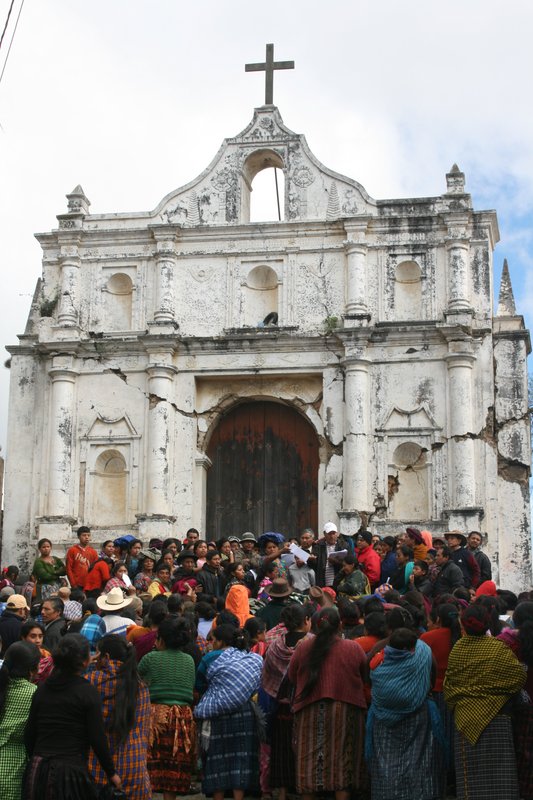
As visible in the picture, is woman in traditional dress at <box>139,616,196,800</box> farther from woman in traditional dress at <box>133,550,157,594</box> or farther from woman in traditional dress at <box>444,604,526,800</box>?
woman in traditional dress at <box>133,550,157,594</box>

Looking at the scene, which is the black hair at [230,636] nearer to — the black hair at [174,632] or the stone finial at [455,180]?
the black hair at [174,632]

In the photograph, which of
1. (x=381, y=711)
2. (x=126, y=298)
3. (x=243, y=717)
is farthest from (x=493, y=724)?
(x=126, y=298)

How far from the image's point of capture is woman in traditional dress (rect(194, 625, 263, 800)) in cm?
818

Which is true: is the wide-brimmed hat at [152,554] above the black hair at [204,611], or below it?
above

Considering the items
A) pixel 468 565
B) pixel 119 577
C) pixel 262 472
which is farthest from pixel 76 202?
pixel 468 565

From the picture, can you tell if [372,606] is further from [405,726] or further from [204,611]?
[204,611]

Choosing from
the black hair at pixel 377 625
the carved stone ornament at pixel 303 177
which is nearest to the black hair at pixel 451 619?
the black hair at pixel 377 625

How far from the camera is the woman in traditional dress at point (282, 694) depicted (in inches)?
324

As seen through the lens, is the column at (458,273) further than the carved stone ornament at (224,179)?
No

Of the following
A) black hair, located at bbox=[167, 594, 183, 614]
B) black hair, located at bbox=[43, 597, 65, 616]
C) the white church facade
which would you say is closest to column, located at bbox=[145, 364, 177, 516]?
the white church facade

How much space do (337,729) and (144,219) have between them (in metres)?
13.4

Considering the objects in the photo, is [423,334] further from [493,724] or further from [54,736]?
[54,736]

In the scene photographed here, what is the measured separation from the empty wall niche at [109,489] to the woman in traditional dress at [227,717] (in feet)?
35.2

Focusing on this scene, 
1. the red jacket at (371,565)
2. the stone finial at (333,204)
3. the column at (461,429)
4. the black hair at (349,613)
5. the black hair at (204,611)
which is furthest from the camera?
the stone finial at (333,204)
